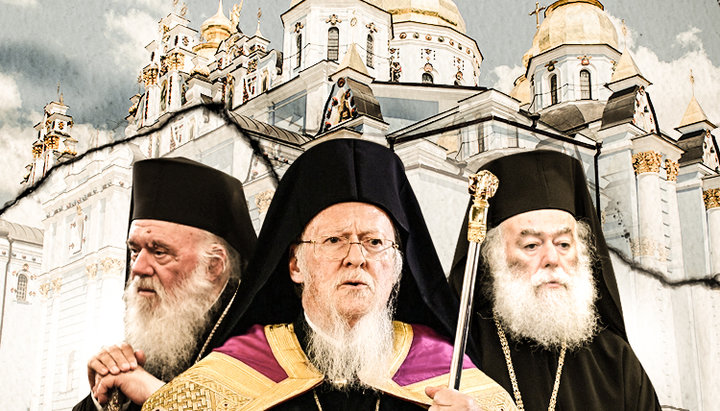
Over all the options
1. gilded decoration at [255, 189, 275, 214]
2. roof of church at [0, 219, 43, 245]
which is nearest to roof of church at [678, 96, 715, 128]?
gilded decoration at [255, 189, 275, 214]

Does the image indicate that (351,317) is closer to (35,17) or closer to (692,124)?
(35,17)

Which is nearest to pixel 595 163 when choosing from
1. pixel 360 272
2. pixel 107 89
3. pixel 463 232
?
pixel 463 232

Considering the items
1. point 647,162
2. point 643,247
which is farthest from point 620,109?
point 643,247

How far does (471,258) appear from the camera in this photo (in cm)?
226

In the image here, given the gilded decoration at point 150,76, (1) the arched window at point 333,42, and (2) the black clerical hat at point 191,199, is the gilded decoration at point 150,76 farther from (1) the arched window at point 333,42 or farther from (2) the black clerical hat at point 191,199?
(1) the arched window at point 333,42

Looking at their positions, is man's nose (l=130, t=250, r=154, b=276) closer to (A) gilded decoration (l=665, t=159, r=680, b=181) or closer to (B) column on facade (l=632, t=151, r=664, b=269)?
(B) column on facade (l=632, t=151, r=664, b=269)

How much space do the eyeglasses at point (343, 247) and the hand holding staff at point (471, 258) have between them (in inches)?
10.4

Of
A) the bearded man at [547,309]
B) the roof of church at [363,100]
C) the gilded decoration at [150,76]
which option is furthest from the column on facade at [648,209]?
Result: the gilded decoration at [150,76]

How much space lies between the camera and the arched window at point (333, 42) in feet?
39.7

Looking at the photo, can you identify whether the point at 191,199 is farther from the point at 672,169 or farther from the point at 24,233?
the point at 672,169

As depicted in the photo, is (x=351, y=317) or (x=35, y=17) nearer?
(x=351, y=317)

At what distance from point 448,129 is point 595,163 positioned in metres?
1.74

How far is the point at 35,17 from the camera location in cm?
362

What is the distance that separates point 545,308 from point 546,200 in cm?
41
